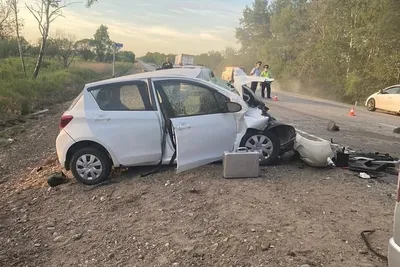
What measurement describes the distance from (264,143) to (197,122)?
121 centimetres

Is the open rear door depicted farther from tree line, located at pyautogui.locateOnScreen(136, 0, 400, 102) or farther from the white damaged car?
tree line, located at pyautogui.locateOnScreen(136, 0, 400, 102)

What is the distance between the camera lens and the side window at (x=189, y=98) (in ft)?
21.5

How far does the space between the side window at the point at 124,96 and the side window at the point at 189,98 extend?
0.84ft

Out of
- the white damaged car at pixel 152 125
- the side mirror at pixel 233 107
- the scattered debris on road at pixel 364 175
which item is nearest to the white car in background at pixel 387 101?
the scattered debris on road at pixel 364 175

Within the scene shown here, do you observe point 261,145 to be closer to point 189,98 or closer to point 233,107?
point 233,107

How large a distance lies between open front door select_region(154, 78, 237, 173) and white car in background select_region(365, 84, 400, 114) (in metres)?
15.1

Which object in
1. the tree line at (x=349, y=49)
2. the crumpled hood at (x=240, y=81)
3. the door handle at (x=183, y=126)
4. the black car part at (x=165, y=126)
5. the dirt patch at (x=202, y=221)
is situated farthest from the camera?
the tree line at (x=349, y=49)

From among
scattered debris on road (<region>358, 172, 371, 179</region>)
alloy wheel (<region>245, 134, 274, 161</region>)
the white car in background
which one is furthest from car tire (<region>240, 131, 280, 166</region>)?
the white car in background

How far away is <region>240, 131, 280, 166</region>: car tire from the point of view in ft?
22.2

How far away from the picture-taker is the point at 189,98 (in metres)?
6.61

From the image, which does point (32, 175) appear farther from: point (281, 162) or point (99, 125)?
point (281, 162)

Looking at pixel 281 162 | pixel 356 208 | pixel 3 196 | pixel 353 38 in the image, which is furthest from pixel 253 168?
pixel 353 38

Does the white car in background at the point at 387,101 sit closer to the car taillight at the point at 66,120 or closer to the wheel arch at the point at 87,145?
the wheel arch at the point at 87,145

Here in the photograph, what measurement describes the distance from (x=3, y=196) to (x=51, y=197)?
1.20 meters
